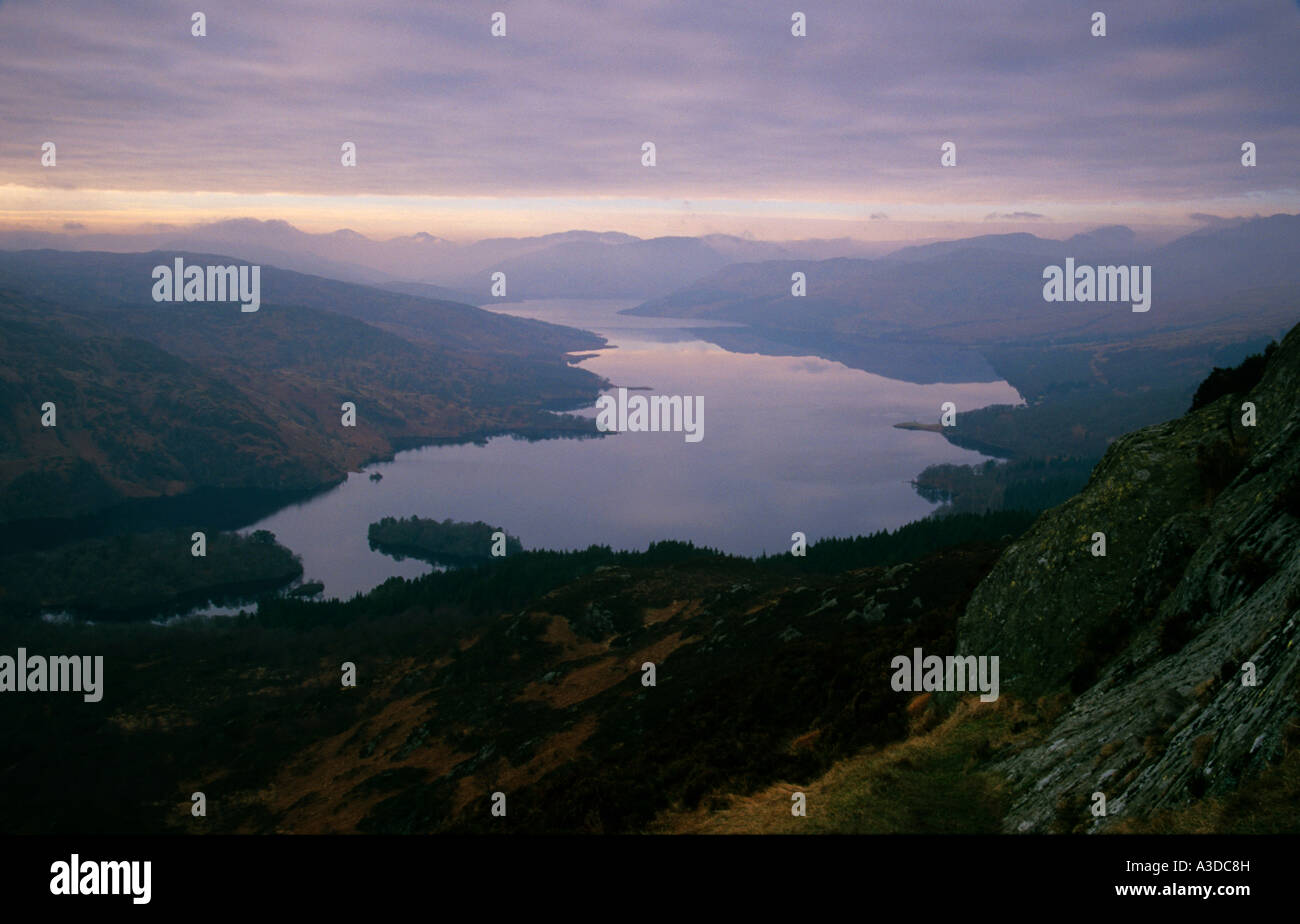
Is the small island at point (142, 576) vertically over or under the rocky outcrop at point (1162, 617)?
under

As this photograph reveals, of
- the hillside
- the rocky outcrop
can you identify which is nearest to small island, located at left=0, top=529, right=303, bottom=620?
the hillside

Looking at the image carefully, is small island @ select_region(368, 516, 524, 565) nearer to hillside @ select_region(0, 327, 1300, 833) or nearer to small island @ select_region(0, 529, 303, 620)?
small island @ select_region(0, 529, 303, 620)

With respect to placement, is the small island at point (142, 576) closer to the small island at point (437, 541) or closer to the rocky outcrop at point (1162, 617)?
the small island at point (437, 541)

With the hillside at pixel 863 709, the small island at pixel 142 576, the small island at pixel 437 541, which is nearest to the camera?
the hillside at pixel 863 709

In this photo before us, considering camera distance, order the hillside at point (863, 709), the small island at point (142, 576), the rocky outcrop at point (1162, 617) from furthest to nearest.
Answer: the small island at point (142, 576) → the hillside at point (863, 709) → the rocky outcrop at point (1162, 617)

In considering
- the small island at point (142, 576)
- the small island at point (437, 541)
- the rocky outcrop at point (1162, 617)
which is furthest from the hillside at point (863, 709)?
the small island at point (437, 541)

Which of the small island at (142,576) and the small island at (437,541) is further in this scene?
the small island at (437,541)

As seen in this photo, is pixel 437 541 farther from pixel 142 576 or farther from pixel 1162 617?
pixel 1162 617
